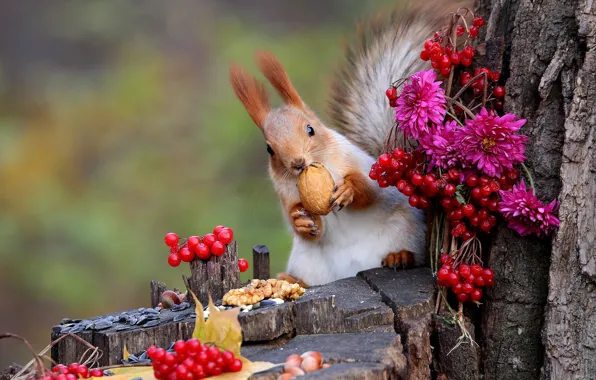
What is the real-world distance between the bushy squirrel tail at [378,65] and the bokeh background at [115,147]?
3.27 ft

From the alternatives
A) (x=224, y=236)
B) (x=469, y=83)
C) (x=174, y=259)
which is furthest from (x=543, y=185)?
(x=174, y=259)

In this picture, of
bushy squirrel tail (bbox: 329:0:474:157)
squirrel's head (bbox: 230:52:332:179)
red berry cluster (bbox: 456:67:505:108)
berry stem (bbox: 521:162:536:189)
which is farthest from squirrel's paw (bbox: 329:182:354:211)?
berry stem (bbox: 521:162:536:189)

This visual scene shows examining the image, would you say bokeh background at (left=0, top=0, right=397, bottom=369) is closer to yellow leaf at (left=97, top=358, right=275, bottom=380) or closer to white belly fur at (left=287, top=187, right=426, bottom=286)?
white belly fur at (left=287, top=187, right=426, bottom=286)

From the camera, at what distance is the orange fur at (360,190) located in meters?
2.10

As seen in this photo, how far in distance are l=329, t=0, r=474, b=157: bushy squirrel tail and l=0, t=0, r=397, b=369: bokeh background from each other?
997mm

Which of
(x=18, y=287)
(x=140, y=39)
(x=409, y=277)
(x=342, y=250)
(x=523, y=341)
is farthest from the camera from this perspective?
(x=140, y=39)

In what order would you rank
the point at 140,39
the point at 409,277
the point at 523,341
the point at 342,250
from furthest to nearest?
the point at 140,39 → the point at 342,250 → the point at 409,277 → the point at 523,341

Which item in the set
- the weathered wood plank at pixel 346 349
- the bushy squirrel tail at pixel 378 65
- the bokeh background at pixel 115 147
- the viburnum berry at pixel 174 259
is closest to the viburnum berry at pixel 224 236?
the viburnum berry at pixel 174 259

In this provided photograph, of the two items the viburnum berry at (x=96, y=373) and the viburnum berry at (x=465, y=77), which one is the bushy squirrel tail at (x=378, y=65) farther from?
the viburnum berry at (x=96, y=373)

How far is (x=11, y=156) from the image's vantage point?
3.62 m

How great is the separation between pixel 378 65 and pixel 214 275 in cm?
75

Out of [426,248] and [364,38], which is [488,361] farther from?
[364,38]

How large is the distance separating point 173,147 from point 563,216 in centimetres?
232

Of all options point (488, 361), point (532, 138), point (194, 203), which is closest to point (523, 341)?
point (488, 361)
